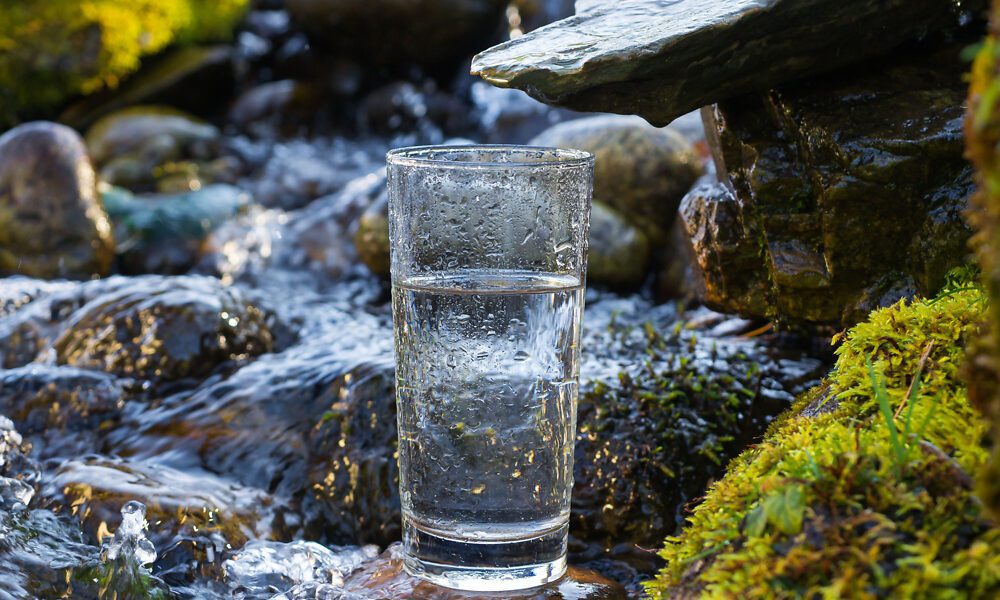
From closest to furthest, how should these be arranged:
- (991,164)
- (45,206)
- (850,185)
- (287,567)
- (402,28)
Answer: (991,164), (850,185), (287,567), (45,206), (402,28)

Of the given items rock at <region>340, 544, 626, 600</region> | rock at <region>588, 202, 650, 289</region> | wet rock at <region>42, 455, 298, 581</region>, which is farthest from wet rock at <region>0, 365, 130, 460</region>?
rock at <region>588, 202, 650, 289</region>

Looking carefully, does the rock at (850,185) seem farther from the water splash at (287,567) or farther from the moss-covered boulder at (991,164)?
the water splash at (287,567)

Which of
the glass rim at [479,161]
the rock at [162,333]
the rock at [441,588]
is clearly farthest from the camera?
the rock at [162,333]

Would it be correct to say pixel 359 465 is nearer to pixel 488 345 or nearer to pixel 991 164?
pixel 488 345

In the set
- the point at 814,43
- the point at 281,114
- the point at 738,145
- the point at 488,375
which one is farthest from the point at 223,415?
the point at 281,114

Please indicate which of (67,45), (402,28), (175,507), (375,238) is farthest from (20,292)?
(402,28)

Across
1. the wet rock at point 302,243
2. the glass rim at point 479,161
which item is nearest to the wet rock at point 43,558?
the glass rim at point 479,161
